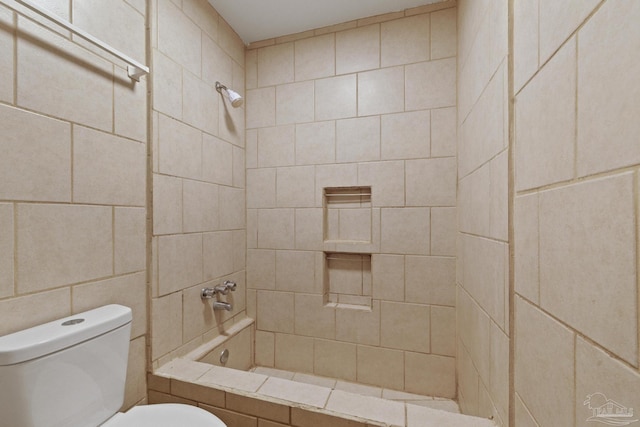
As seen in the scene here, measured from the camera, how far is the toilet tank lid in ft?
2.41

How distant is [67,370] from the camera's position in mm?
846

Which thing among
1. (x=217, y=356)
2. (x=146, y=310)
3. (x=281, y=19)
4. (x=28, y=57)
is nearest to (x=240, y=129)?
(x=281, y=19)

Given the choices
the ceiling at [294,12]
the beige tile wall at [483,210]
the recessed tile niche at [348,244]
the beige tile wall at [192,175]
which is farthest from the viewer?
the recessed tile niche at [348,244]

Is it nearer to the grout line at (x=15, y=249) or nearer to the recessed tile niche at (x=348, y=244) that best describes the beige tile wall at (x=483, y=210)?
the recessed tile niche at (x=348, y=244)

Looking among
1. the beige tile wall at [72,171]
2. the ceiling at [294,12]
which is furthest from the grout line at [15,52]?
the ceiling at [294,12]

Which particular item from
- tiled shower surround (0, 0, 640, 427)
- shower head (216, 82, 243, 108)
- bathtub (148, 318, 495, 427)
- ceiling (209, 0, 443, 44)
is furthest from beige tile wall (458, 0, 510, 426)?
shower head (216, 82, 243, 108)

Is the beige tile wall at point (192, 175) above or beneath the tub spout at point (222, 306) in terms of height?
above

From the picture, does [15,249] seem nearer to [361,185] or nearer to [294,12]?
[361,185]

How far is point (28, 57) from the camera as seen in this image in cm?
86

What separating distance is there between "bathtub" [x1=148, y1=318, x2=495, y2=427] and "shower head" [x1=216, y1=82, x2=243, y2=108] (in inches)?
56.5

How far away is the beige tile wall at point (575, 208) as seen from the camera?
40 cm

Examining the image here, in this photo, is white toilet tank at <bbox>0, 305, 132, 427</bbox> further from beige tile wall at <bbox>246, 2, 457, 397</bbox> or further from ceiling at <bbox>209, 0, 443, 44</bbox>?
ceiling at <bbox>209, 0, 443, 44</bbox>

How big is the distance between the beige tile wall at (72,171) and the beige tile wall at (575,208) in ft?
4.66

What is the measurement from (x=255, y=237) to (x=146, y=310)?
842mm
